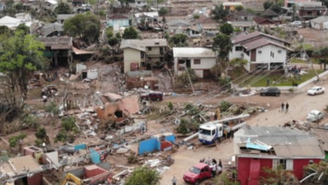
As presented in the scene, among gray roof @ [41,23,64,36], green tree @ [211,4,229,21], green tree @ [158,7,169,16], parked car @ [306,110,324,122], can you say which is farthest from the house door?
green tree @ [158,7,169,16]

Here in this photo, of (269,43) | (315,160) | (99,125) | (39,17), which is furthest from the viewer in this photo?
(39,17)

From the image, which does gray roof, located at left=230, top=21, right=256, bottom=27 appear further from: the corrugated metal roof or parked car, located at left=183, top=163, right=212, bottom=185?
parked car, located at left=183, top=163, right=212, bottom=185

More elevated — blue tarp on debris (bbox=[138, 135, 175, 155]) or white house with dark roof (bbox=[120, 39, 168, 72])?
white house with dark roof (bbox=[120, 39, 168, 72])

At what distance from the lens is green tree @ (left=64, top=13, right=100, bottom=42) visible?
155 feet

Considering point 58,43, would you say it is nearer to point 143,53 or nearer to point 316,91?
point 143,53

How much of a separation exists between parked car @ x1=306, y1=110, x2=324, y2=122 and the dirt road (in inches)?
19.8

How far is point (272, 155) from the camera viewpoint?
17156 mm

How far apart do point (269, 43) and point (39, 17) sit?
42.0m

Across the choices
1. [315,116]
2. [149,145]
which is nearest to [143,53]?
[315,116]

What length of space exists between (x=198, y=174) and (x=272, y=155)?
2978 mm

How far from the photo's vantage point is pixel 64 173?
18594 millimetres

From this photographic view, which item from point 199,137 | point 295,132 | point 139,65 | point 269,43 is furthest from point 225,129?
point 139,65

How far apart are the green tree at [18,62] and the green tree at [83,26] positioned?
51.1ft

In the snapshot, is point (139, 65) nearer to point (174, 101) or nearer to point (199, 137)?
point (174, 101)
